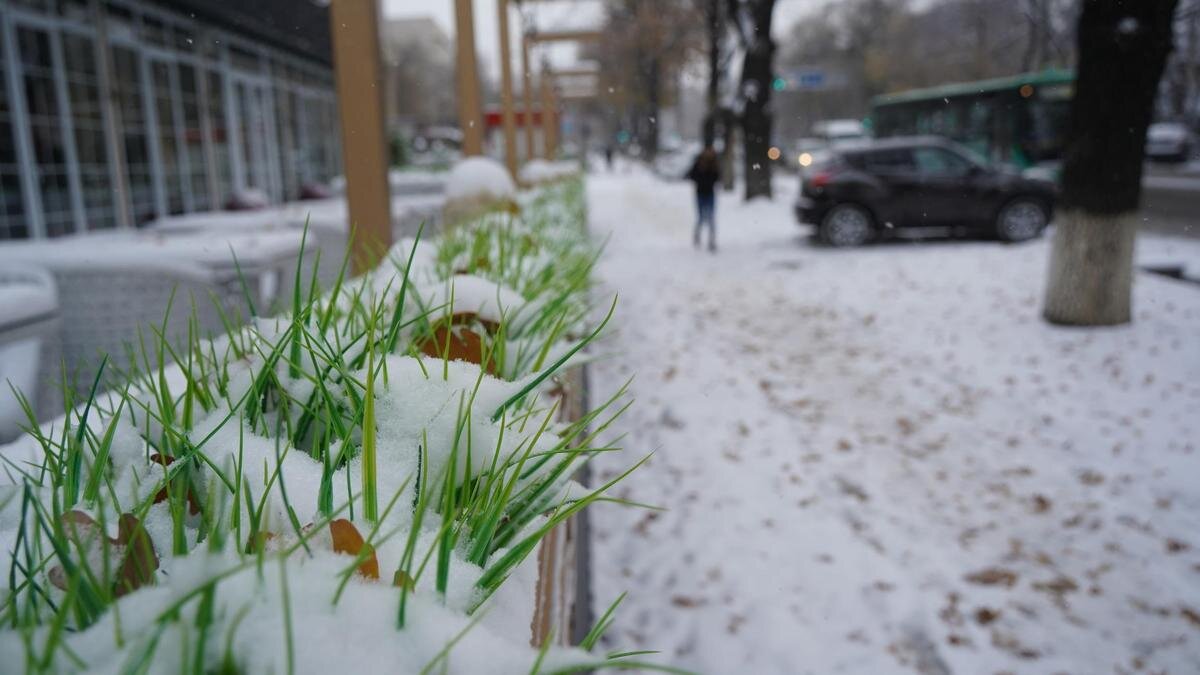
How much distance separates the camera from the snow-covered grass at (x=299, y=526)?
68 cm

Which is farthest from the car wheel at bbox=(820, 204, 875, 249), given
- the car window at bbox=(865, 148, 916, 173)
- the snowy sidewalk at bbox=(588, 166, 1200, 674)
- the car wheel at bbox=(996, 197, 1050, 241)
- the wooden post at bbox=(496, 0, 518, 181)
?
the wooden post at bbox=(496, 0, 518, 181)

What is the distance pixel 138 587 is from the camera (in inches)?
33.6

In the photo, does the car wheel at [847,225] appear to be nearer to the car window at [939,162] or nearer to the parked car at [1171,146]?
the car window at [939,162]

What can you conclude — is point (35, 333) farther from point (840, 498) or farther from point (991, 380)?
point (991, 380)

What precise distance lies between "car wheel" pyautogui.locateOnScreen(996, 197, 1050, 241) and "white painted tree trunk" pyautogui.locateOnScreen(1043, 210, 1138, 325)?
254 inches

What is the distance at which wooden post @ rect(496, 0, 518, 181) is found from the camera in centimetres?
1030

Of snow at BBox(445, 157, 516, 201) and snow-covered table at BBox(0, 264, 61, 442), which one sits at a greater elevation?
snow at BBox(445, 157, 516, 201)

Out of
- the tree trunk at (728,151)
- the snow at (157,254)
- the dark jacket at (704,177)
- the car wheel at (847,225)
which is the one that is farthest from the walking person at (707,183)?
the tree trunk at (728,151)

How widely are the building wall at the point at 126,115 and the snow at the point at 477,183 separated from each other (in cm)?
209

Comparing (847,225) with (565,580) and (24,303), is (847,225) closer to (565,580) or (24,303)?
(24,303)

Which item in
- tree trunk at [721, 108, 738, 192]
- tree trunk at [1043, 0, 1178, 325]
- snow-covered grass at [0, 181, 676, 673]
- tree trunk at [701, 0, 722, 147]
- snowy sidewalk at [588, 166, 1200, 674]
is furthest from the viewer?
tree trunk at [701, 0, 722, 147]

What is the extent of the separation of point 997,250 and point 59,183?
12.5m

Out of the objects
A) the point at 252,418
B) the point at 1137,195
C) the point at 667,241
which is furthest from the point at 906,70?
the point at 252,418

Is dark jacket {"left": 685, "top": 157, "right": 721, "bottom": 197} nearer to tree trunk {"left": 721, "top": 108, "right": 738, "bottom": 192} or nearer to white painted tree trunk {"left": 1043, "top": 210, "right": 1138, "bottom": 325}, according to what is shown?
white painted tree trunk {"left": 1043, "top": 210, "right": 1138, "bottom": 325}
